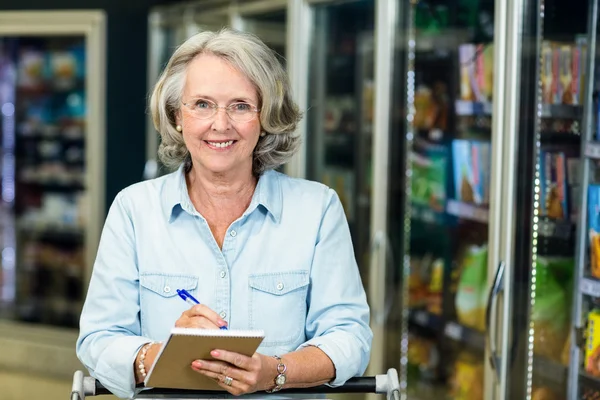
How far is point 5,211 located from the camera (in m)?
7.22

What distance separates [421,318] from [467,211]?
2.49 ft

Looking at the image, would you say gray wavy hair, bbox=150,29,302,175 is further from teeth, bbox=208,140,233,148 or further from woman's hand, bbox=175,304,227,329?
woman's hand, bbox=175,304,227,329

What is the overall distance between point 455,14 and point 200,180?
2069 mm

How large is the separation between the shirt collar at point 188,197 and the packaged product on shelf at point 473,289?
5.90 ft

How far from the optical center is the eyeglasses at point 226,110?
2.07 meters

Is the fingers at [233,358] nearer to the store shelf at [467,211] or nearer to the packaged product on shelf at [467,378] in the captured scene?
the store shelf at [467,211]

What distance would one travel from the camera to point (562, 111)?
307 cm

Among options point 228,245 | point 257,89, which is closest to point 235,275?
point 228,245

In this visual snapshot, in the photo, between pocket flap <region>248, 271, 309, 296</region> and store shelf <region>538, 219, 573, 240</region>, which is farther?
store shelf <region>538, 219, 573, 240</region>

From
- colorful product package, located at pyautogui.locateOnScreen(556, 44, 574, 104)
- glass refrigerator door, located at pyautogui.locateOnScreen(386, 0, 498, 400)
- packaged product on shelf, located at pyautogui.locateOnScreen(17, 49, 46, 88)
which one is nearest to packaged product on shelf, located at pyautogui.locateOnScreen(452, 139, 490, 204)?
glass refrigerator door, located at pyautogui.locateOnScreen(386, 0, 498, 400)

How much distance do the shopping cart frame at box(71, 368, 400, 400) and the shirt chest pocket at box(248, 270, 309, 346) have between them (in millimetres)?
179

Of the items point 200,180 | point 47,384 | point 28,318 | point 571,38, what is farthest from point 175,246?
point 28,318

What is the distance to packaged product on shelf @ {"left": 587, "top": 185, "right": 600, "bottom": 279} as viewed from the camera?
9.68ft

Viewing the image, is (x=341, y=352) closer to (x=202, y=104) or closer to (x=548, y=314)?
(x=202, y=104)
